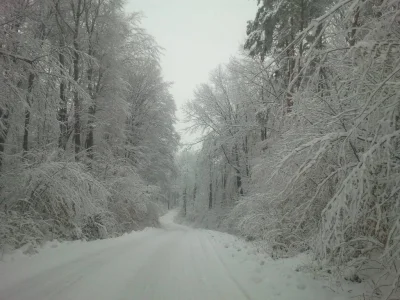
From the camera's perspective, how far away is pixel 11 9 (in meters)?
6.79

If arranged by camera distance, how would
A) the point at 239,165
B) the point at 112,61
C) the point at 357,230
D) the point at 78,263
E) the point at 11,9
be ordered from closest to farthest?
the point at 357,230 → the point at 78,263 → the point at 11,9 → the point at 112,61 → the point at 239,165

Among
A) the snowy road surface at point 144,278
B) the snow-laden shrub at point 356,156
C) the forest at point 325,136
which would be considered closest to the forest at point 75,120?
the snowy road surface at point 144,278

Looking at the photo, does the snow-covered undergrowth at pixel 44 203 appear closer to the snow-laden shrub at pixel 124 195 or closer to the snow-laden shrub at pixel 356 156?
the snow-laden shrub at pixel 124 195

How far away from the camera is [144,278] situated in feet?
18.0

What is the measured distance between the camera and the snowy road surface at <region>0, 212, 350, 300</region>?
447 centimetres

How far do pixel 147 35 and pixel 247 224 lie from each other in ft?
39.3

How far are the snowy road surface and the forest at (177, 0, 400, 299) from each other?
760mm

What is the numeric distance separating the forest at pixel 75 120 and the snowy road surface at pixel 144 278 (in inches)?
48.9

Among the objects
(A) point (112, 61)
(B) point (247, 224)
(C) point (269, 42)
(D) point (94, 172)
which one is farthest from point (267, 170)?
(A) point (112, 61)

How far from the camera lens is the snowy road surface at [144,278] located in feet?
14.7

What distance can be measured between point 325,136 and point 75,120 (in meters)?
10.4

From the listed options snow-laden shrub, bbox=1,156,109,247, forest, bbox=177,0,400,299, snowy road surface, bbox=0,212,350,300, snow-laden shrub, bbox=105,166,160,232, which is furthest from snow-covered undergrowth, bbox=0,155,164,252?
forest, bbox=177,0,400,299

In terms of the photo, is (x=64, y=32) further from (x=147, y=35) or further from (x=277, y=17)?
(x=277, y=17)

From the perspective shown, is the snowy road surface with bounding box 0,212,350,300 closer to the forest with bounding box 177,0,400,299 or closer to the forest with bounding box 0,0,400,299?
the forest with bounding box 0,0,400,299
